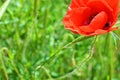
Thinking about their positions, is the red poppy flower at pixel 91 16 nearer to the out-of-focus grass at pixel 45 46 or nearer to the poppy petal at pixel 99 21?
the poppy petal at pixel 99 21

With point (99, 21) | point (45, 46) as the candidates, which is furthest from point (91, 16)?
point (45, 46)

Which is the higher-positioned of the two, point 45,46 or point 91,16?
point 91,16

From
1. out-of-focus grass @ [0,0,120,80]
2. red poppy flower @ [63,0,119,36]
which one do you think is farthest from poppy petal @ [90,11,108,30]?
out-of-focus grass @ [0,0,120,80]

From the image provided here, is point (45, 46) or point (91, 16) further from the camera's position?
point (45, 46)

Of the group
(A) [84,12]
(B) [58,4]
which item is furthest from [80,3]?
(B) [58,4]

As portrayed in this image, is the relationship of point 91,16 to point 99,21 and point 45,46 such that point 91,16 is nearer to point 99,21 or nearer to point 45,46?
point 99,21

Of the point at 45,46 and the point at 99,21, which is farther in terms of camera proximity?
the point at 45,46

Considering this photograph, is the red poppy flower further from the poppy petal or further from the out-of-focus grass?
the out-of-focus grass

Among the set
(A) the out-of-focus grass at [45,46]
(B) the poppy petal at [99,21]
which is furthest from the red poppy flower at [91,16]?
(A) the out-of-focus grass at [45,46]

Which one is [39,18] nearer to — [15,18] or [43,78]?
[15,18]

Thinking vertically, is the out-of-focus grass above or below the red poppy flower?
below
